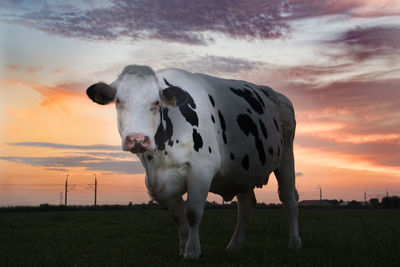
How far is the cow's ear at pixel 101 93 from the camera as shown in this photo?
276 inches

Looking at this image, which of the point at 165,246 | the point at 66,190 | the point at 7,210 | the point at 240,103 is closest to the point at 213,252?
the point at 165,246

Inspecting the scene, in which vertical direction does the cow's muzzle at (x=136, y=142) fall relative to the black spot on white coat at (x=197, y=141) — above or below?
below

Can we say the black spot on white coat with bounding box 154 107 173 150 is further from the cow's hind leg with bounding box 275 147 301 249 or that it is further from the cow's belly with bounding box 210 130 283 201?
the cow's hind leg with bounding box 275 147 301 249

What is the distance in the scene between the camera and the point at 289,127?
10789 millimetres

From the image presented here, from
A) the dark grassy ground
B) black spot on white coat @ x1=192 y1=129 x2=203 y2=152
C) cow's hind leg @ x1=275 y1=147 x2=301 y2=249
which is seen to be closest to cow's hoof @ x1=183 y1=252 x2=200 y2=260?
the dark grassy ground

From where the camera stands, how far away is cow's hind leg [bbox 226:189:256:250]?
30.2 ft

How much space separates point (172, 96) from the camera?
7.02m

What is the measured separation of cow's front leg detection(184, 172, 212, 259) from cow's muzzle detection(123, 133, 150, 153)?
42.2 inches

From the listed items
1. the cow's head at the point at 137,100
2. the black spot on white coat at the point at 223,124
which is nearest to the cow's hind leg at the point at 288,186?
the black spot on white coat at the point at 223,124

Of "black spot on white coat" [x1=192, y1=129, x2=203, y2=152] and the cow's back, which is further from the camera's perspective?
the cow's back

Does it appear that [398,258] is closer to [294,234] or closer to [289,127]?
[294,234]

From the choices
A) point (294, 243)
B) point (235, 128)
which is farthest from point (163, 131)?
point (294, 243)

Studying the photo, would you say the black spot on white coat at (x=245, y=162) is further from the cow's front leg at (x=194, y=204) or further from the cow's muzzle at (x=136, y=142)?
the cow's muzzle at (x=136, y=142)

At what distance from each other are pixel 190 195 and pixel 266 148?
8.68 feet
